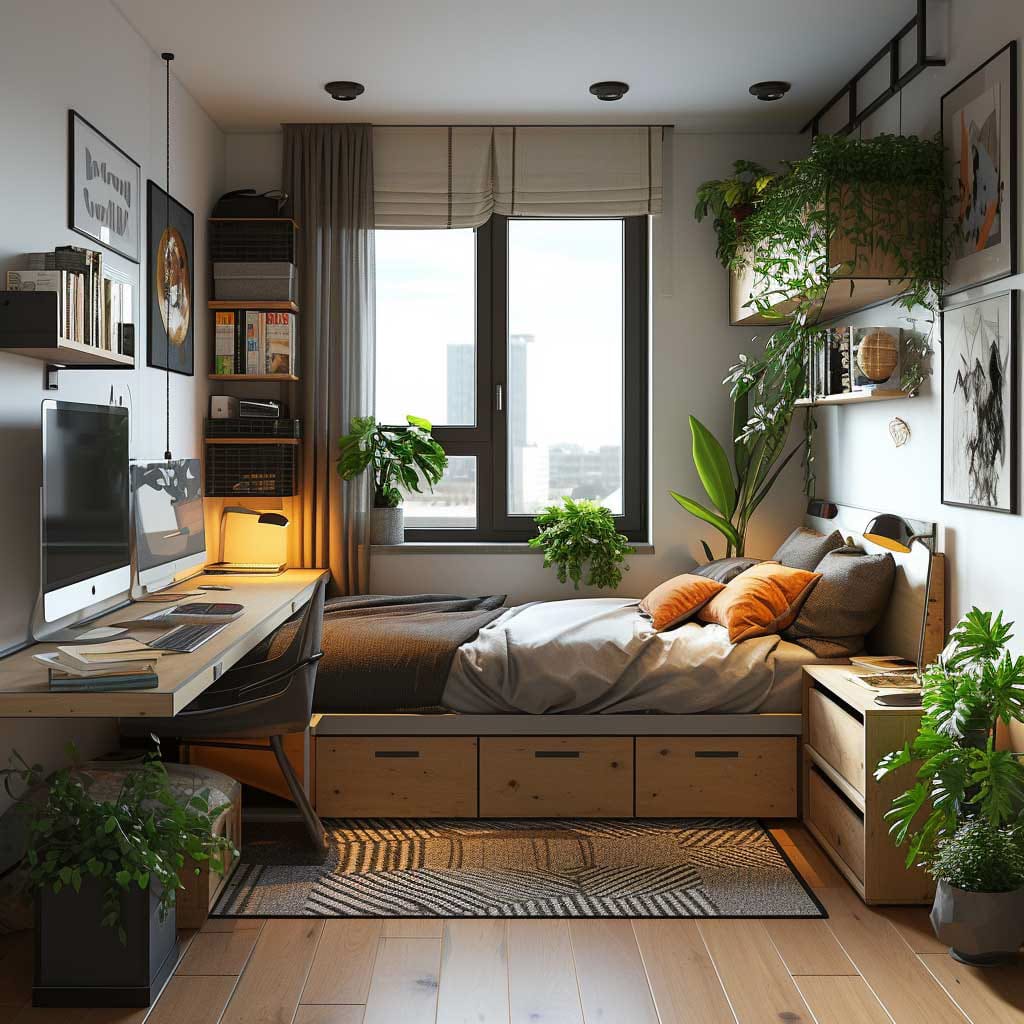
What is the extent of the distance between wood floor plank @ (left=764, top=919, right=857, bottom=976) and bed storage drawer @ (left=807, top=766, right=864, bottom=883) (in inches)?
10.5

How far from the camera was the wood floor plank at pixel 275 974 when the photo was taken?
2.30 metres

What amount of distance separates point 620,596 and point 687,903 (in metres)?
2.06

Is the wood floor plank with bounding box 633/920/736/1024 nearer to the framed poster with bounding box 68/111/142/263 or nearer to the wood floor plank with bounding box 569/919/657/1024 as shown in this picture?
the wood floor plank with bounding box 569/919/657/1024

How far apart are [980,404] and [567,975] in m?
1.91

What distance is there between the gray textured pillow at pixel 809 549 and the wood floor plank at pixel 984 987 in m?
1.64

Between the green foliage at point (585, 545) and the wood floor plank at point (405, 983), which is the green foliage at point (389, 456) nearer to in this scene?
the green foliage at point (585, 545)

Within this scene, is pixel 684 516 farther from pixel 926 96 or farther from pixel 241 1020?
pixel 241 1020

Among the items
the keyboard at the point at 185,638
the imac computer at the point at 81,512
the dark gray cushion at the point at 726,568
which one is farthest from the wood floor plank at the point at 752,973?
the imac computer at the point at 81,512

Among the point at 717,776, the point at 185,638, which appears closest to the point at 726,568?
the point at 717,776

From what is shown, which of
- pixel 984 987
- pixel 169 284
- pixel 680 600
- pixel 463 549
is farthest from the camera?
pixel 463 549

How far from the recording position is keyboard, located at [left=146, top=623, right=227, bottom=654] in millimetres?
2691

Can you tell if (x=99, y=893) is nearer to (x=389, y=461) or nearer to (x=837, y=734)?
(x=837, y=734)

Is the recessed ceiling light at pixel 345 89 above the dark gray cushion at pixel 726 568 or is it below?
above

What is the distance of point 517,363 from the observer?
496 centimetres
